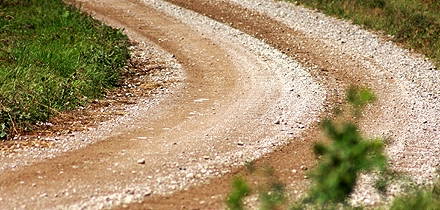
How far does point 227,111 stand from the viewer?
33.1 feet

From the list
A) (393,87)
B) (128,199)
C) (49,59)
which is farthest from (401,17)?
(128,199)

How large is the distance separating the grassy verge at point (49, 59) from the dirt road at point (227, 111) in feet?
3.11

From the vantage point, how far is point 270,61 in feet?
43.4

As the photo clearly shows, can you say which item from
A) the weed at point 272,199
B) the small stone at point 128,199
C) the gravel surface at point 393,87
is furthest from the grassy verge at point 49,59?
the gravel surface at point 393,87

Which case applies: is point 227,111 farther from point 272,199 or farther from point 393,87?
point 272,199

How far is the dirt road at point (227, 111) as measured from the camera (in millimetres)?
7137

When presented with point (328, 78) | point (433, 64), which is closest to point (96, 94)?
point (328, 78)

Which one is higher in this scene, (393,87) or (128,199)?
(128,199)

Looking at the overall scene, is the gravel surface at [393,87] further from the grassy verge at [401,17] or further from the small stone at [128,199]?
the small stone at [128,199]

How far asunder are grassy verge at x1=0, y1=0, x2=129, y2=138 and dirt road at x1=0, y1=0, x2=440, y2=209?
0.95 metres

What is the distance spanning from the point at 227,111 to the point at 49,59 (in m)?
3.34

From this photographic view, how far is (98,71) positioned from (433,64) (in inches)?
260

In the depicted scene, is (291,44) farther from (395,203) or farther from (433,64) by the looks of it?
(395,203)

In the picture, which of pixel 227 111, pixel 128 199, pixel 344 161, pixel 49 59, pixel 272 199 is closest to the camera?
pixel 344 161
